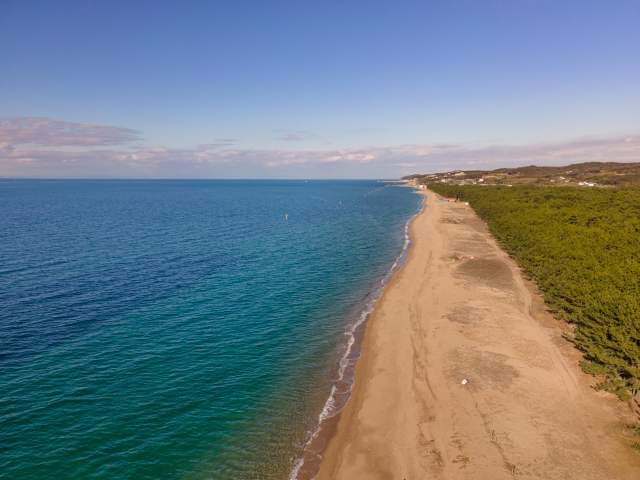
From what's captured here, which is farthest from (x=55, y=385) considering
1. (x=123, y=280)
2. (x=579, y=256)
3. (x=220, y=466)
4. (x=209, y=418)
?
(x=579, y=256)

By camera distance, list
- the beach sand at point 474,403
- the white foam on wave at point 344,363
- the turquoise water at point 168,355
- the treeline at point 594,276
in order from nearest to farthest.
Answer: the beach sand at point 474,403
the turquoise water at point 168,355
the white foam on wave at point 344,363
the treeline at point 594,276

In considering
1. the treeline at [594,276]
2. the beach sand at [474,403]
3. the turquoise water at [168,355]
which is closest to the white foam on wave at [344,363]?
the turquoise water at [168,355]

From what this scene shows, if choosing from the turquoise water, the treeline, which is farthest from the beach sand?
the turquoise water

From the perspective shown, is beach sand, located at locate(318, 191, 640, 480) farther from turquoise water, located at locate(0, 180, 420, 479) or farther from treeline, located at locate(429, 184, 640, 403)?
turquoise water, located at locate(0, 180, 420, 479)

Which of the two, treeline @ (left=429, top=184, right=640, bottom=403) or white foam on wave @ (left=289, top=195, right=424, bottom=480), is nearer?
white foam on wave @ (left=289, top=195, right=424, bottom=480)

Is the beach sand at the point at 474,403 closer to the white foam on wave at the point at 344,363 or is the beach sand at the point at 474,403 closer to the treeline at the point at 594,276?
the white foam on wave at the point at 344,363

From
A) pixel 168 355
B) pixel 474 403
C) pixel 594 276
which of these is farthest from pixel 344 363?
pixel 594 276
